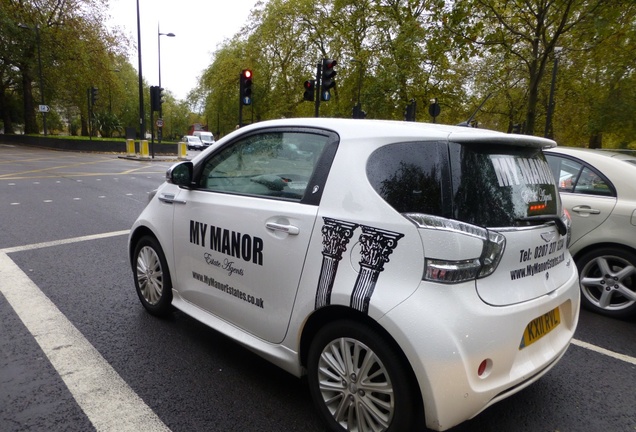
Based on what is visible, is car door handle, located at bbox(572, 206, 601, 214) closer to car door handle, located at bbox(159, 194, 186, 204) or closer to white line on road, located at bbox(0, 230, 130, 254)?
car door handle, located at bbox(159, 194, 186, 204)

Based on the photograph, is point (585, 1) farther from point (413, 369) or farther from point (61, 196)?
point (61, 196)

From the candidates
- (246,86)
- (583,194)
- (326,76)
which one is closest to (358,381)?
(583,194)

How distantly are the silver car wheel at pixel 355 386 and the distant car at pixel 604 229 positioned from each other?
3123mm

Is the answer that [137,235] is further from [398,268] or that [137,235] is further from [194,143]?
[194,143]

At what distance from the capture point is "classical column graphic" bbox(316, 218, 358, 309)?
7.27 feet

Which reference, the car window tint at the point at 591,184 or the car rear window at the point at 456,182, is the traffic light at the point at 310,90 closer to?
the car window tint at the point at 591,184

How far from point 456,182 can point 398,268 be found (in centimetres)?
49

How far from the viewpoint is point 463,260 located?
6.44 ft

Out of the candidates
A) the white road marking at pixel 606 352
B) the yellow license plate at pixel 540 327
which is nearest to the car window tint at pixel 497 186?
the yellow license plate at pixel 540 327

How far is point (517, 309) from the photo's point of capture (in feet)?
6.84

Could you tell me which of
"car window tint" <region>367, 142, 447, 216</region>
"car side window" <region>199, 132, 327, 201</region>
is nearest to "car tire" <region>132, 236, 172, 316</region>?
"car side window" <region>199, 132, 327, 201</region>

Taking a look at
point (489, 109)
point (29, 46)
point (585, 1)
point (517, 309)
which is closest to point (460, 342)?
point (517, 309)

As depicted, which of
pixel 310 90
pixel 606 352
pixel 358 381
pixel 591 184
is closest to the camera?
pixel 358 381

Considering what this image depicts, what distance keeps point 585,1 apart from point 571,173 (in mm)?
8942
